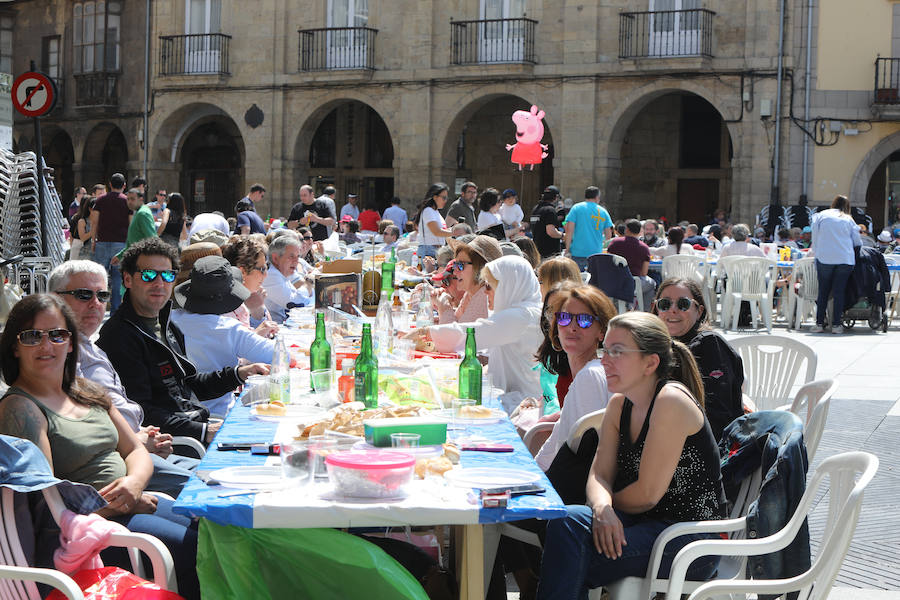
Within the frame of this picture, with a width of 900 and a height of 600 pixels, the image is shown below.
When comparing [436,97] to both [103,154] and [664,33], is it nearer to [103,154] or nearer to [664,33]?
[664,33]

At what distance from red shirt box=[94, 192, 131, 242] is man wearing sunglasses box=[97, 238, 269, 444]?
30.3ft

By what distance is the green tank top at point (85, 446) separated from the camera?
3658 millimetres

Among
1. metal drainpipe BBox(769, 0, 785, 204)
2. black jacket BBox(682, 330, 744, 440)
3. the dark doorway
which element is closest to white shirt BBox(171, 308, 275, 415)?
Result: black jacket BBox(682, 330, 744, 440)

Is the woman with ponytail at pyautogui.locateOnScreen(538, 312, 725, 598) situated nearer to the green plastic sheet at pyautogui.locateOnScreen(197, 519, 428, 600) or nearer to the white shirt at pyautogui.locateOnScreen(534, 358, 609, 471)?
the white shirt at pyautogui.locateOnScreen(534, 358, 609, 471)

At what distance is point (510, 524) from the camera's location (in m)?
3.97

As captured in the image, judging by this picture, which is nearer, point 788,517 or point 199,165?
point 788,517

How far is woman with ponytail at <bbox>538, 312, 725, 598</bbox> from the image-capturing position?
3.48 metres

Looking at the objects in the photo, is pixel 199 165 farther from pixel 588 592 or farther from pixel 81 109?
pixel 588 592

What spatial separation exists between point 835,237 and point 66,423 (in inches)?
458

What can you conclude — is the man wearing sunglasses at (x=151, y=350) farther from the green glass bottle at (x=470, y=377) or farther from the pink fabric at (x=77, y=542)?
the pink fabric at (x=77, y=542)

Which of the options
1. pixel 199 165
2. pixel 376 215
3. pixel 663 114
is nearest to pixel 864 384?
pixel 376 215

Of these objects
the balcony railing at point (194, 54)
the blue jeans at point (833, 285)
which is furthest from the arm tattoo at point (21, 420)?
the balcony railing at point (194, 54)

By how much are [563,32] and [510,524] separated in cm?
1921

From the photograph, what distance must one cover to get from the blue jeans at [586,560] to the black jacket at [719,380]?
3.38ft
